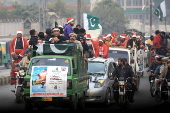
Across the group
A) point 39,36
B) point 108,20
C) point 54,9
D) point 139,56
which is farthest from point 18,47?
point 108,20

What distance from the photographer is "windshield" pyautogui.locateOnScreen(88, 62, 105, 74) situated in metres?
18.3

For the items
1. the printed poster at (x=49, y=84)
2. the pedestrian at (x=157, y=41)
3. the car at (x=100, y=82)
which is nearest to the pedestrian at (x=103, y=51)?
the car at (x=100, y=82)

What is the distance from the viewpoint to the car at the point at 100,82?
56.6ft

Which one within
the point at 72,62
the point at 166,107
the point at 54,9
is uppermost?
the point at 54,9

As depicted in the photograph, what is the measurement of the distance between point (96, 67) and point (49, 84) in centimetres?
424

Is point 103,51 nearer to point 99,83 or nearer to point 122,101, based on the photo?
point 99,83

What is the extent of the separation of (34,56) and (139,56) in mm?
10957

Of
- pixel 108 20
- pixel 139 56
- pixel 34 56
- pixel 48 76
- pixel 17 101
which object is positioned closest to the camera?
pixel 48 76

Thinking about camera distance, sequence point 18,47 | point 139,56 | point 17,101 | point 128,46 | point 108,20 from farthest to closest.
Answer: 1. point 108,20
2. point 139,56
3. point 128,46
4. point 18,47
5. point 17,101

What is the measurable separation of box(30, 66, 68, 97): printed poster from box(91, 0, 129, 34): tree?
105117mm

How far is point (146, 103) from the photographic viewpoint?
60.5 feet

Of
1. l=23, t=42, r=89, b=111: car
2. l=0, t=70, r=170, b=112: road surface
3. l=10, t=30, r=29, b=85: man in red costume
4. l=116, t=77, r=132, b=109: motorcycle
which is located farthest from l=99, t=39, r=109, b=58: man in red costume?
l=23, t=42, r=89, b=111: car

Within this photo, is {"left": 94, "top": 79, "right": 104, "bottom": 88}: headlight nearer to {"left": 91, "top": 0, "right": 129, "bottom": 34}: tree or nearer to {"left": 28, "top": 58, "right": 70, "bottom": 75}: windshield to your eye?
{"left": 28, "top": 58, "right": 70, "bottom": 75}: windshield

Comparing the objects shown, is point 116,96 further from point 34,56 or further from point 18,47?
point 18,47
